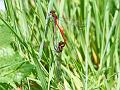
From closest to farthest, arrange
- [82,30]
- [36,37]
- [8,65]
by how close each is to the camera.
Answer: [8,65] → [36,37] → [82,30]

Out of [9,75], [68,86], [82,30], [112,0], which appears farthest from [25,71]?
[112,0]

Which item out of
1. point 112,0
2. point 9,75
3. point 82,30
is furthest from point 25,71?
point 112,0

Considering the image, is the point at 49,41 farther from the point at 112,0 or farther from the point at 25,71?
the point at 112,0

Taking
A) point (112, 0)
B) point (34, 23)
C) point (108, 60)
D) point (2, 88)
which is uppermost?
point (112, 0)

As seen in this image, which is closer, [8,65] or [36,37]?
[8,65]

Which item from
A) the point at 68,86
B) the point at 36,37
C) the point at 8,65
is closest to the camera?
the point at 8,65

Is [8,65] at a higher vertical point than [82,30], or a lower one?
lower
